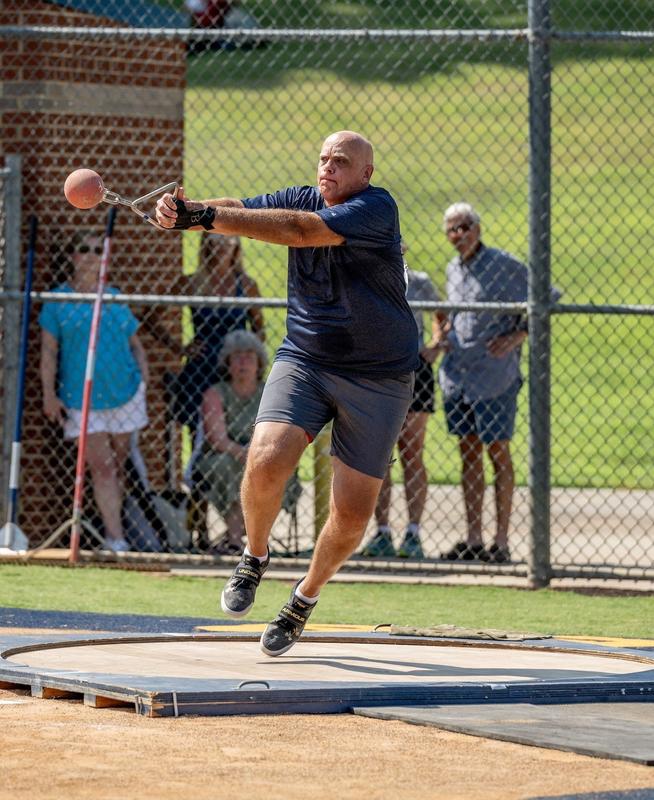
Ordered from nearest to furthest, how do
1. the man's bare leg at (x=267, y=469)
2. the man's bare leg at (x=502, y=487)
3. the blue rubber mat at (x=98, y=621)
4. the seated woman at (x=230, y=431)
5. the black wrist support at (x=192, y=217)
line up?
the black wrist support at (x=192, y=217), the man's bare leg at (x=267, y=469), the blue rubber mat at (x=98, y=621), the man's bare leg at (x=502, y=487), the seated woman at (x=230, y=431)

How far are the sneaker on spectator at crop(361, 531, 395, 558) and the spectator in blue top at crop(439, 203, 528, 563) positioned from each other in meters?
0.37

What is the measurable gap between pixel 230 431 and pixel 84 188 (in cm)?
489

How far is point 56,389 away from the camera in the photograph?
1156 cm

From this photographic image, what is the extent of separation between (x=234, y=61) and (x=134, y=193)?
24217 mm

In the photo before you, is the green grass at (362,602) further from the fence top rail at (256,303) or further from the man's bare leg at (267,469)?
the man's bare leg at (267,469)

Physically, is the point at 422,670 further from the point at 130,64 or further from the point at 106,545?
the point at 130,64

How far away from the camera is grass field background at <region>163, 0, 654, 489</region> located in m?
22.3

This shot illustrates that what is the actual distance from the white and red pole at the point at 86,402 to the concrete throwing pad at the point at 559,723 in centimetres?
514

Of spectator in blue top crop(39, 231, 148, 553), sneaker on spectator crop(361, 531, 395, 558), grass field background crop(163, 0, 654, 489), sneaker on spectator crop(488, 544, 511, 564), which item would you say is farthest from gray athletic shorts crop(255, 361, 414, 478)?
grass field background crop(163, 0, 654, 489)

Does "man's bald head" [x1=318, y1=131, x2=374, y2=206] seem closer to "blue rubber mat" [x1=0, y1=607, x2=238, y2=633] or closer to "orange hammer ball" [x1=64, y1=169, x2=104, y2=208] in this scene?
"orange hammer ball" [x1=64, y1=169, x2=104, y2=208]

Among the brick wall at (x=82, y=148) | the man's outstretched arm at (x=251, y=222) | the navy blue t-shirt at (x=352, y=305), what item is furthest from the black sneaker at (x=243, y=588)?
the brick wall at (x=82, y=148)

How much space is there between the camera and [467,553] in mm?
11062

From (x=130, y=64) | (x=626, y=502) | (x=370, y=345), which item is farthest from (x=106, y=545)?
(x=626, y=502)

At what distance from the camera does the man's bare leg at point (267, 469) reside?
22.6 ft
